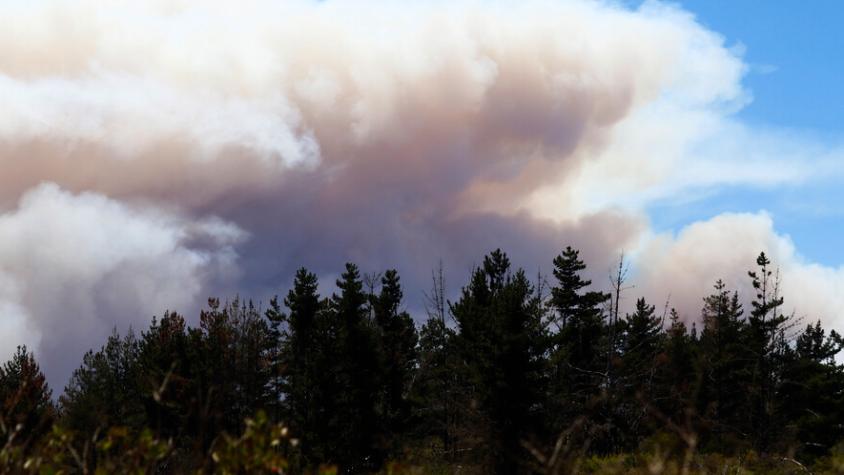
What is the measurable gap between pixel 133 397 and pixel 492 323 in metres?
35.0

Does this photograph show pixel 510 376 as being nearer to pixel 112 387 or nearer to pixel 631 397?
pixel 631 397

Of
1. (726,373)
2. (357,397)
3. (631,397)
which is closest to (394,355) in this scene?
(357,397)

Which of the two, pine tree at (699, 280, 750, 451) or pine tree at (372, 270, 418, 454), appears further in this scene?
pine tree at (699, 280, 750, 451)

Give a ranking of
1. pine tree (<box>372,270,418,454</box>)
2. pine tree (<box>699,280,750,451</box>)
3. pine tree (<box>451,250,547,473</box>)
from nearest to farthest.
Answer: pine tree (<box>451,250,547,473</box>)
pine tree (<box>372,270,418,454</box>)
pine tree (<box>699,280,750,451</box>)

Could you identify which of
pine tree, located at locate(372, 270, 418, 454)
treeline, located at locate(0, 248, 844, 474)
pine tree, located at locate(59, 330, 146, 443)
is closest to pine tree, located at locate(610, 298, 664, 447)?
treeline, located at locate(0, 248, 844, 474)

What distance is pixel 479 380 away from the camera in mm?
27922

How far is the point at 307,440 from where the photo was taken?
33.4 m

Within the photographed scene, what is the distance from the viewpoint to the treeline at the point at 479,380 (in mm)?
28062

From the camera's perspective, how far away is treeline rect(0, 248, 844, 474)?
2806 centimetres

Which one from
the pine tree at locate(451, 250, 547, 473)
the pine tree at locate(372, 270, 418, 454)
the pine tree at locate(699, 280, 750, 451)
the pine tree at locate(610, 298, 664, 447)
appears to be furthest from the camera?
the pine tree at locate(699, 280, 750, 451)

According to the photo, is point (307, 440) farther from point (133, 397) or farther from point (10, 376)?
point (10, 376)

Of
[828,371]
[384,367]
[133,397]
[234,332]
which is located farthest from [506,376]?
[133,397]

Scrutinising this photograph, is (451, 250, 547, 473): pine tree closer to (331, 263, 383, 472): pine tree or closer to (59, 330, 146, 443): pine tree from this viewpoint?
(331, 263, 383, 472): pine tree

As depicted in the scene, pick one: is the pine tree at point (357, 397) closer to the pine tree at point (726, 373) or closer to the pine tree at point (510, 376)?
the pine tree at point (510, 376)
